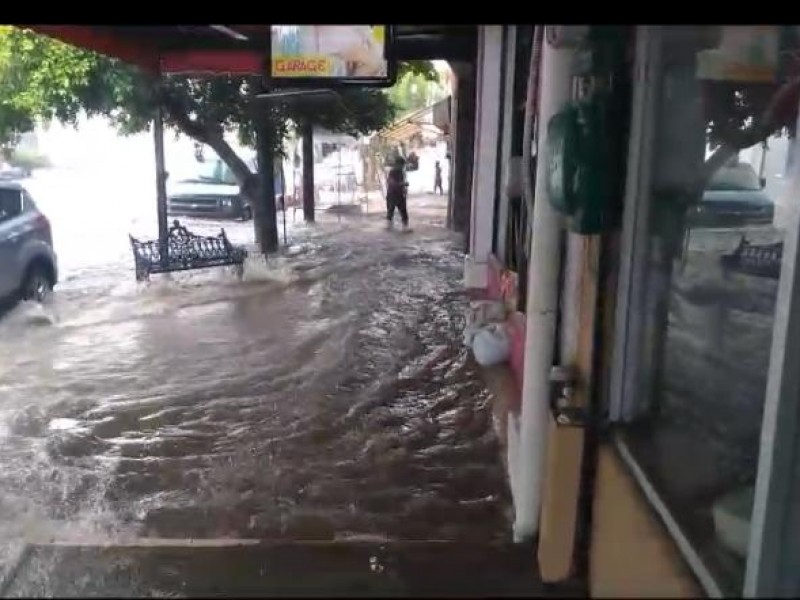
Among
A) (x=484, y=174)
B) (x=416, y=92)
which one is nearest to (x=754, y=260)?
(x=484, y=174)

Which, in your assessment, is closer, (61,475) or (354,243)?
(61,475)

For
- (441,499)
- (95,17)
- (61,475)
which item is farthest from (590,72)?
(61,475)

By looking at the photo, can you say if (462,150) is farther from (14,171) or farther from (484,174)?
(14,171)

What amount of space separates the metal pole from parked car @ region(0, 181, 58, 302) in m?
1.48

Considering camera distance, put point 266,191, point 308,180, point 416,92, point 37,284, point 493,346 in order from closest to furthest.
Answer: point 493,346 → point 37,284 → point 266,191 → point 416,92 → point 308,180

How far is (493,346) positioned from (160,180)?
6.47 meters

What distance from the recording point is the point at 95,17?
2344 millimetres

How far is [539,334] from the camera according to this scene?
3.44 metres

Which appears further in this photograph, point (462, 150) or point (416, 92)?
point (416, 92)

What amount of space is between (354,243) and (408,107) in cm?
397

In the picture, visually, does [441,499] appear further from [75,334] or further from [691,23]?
[75,334]

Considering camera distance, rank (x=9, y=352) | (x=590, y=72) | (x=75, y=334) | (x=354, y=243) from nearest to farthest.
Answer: (x=590, y=72), (x=9, y=352), (x=75, y=334), (x=354, y=243)

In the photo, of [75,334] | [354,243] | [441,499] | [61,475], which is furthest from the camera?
[354,243]

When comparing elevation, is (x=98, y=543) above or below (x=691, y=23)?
below
